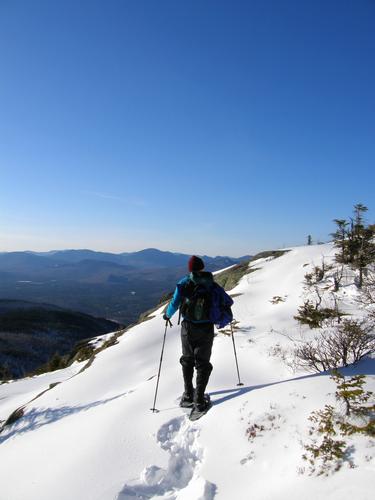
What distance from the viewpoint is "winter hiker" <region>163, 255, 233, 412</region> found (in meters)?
6.27

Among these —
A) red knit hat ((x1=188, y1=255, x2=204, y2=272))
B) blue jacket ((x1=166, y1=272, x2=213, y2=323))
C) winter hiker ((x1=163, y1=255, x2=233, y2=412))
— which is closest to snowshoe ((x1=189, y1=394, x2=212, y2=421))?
winter hiker ((x1=163, y1=255, x2=233, y2=412))

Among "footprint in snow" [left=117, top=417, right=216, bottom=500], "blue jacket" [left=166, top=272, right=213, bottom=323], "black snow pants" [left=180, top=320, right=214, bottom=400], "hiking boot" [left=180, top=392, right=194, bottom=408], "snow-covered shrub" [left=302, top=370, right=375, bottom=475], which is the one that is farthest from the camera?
"hiking boot" [left=180, top=392, right=194, bottom=408]

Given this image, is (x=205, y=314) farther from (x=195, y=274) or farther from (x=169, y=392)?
(x=169, y=392)

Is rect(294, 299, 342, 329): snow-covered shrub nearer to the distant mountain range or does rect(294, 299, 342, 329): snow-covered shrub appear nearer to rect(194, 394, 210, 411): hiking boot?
rect(194, 394, 210, 411): hiking boot

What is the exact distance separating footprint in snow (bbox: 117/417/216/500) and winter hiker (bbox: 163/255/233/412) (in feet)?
2.61

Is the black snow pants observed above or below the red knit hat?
below

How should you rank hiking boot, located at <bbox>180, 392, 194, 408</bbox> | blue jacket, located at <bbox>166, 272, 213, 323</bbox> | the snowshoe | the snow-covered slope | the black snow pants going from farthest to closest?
hiking boot, located at <bbox>180, 392, 194, 408</bbox> < blue jacket, located at <bbox>166, 272, 213, 323</bbox> < the black snow pants < the snowshoe < the snow-covered slope

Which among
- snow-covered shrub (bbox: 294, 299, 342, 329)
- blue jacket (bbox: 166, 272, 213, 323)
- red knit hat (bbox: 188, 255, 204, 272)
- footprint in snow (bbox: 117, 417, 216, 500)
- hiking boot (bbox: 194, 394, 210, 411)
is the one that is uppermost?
red knit hat (bbox: 188, 255, 204, 272)

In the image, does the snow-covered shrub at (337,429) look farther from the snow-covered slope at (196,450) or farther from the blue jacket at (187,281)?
the blue jacket at (187,281)

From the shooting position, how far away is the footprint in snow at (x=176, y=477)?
4.32m

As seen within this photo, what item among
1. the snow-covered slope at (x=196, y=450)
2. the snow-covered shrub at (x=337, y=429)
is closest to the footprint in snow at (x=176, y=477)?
the snow-covered slope at (x=196, y=450)

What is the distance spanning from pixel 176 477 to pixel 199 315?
2.59 meters

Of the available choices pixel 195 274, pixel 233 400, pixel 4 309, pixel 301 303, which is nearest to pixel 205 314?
pixel 195 274

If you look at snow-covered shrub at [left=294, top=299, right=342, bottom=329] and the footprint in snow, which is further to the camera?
snow-covered shrub at [left=294, top=299, right=342, bottom=329]
